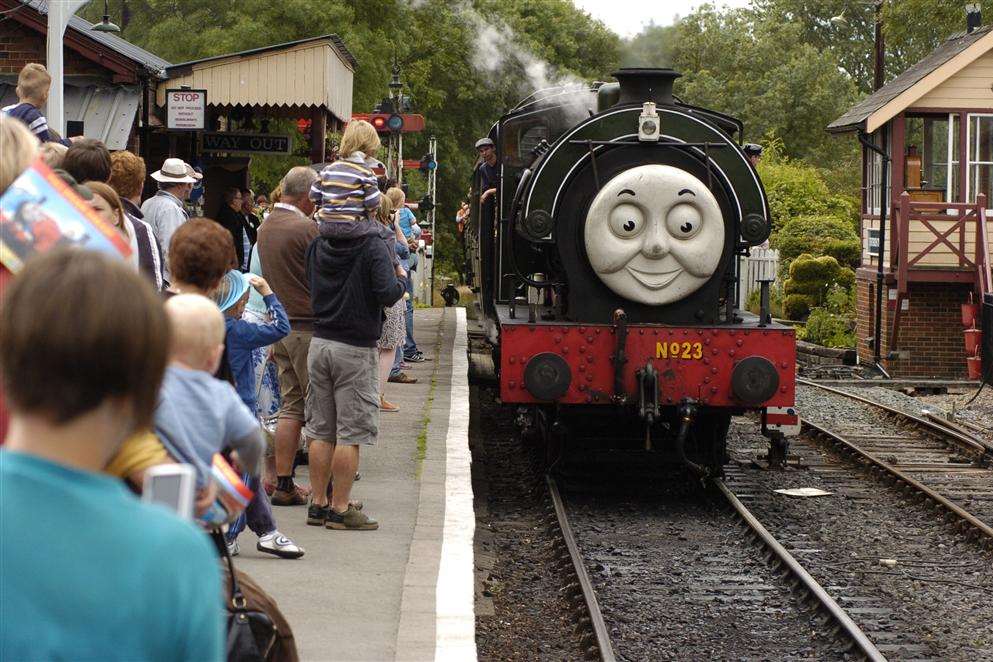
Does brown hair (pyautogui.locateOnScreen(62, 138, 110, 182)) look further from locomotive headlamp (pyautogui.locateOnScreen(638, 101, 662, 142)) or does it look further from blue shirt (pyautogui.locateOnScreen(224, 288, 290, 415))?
locomotive headlamp (pyautogui.locateOnScreen(638, 101, 662, 142))

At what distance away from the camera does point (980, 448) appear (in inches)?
457

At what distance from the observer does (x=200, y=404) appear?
3.05 meters

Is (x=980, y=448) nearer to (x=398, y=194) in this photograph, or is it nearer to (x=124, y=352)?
(x=398, y=194)

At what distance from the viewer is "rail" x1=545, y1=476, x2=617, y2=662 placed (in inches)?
228

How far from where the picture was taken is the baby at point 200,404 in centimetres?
298

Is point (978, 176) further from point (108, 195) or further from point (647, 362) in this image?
point (108, 195)

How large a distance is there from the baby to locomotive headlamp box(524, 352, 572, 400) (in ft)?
18.1

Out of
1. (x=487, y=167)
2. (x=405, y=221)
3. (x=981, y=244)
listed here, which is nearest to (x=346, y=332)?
(x=487, y=167)

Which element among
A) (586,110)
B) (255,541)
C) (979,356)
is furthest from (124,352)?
(979,356)

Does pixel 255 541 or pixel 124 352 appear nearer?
pixel 124 352

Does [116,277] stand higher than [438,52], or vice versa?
[438,52]

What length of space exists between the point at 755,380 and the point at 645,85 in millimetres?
2140

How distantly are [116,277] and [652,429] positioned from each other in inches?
324

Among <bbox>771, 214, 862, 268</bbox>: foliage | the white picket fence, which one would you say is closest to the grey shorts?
the white picket fence
